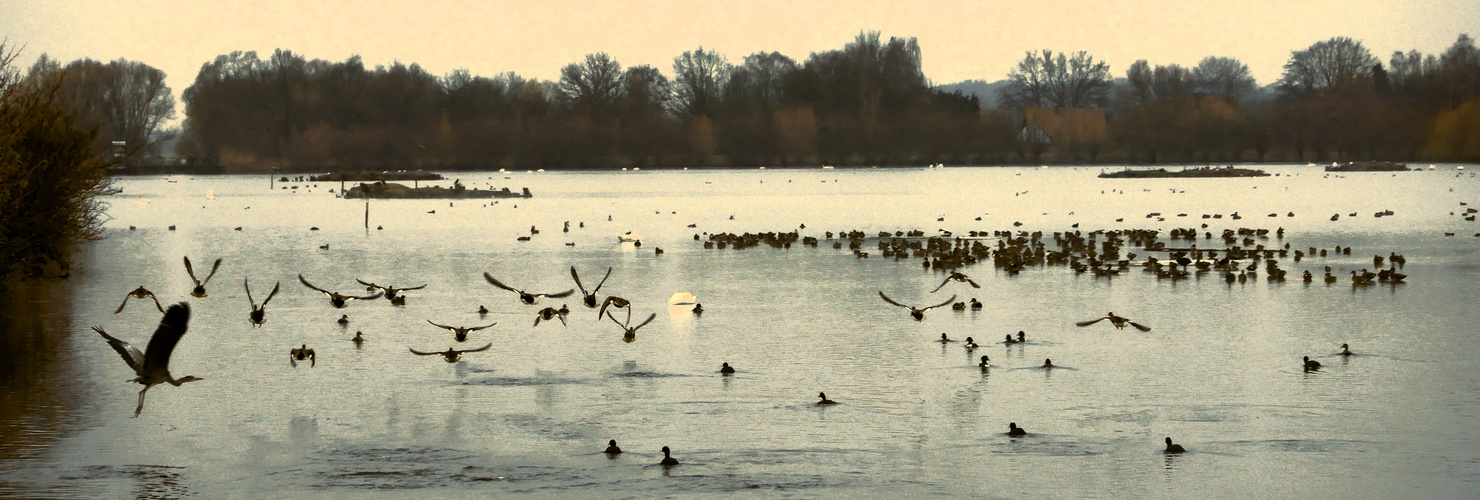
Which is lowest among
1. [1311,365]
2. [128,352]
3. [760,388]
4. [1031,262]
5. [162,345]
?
[760,388]

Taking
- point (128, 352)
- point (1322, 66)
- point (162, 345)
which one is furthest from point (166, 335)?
point (1322, 66)

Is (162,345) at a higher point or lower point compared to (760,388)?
higher

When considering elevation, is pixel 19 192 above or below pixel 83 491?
above

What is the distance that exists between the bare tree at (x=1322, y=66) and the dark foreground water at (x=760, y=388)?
454 ft

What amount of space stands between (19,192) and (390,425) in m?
12.4

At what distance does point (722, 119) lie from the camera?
482ft

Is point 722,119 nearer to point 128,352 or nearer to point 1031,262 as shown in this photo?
point 1031,262

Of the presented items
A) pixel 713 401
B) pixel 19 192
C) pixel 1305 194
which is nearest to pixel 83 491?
pixel 713 401

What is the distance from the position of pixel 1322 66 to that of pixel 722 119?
68.5m

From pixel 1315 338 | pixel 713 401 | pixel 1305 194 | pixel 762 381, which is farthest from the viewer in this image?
pixel 1305 194

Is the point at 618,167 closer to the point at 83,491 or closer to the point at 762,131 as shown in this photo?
the point at 762,131

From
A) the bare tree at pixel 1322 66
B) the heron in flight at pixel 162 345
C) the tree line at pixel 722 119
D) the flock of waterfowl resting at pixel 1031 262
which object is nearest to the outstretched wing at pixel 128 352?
the heron in flight at pixel 162 345

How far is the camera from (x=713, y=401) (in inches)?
554

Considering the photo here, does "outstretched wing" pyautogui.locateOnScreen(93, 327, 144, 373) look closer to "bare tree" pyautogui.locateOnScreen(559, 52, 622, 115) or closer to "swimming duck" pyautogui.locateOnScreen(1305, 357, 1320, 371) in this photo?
"swimming duck" pyautogui.locateOnScreen(1305, 357, 1320, 371)
